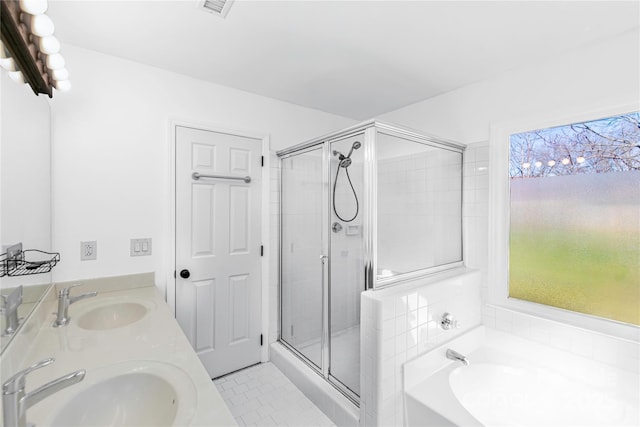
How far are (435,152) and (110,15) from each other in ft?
7.15

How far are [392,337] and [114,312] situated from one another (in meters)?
1.62

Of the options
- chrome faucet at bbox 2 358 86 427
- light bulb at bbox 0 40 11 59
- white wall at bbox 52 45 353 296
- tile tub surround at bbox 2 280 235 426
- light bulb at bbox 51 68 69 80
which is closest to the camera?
chrome faucet at bbox 2 358 86 427

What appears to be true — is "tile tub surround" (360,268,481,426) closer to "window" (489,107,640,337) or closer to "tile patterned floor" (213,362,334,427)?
"tile patterned floor" (213,362,334,427)

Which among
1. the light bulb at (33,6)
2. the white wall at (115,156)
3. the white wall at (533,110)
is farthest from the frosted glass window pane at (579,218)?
the light bulb at (33,6)

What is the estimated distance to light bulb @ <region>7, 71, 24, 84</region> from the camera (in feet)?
3.59

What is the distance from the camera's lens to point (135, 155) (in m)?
2.02

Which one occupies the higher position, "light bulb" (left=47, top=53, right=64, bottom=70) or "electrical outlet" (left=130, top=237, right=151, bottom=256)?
"light bulb" (left=47, top=53, right=64, bottom=70)

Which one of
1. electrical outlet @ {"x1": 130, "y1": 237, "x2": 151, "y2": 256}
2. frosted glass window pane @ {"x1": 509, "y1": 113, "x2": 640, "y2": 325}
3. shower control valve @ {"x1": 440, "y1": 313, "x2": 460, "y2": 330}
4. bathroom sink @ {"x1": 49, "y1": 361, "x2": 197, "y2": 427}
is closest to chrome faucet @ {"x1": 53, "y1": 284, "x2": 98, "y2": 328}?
electrical outlet @ {"x1": 130, "y1": 237, "x2": 151, "y2": 256}

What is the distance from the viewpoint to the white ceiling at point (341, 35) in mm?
1516

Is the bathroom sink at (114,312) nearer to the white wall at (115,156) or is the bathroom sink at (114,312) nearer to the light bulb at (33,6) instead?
the white wall at (115,156)

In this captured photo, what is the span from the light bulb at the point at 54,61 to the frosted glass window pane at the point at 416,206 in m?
1.68

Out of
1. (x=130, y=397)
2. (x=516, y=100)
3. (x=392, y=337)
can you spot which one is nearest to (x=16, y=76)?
(x=130, y=397)

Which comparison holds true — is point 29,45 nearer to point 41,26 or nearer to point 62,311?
point 41,26

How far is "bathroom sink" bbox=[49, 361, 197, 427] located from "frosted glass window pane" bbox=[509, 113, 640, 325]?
2.25 metres
